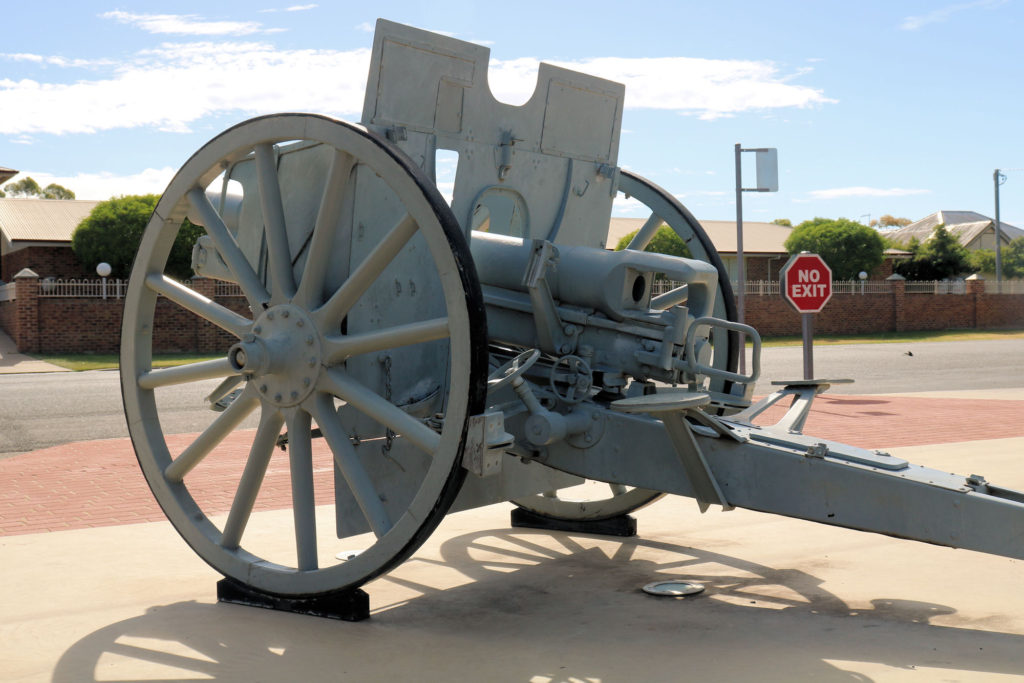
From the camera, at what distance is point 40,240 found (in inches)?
1320

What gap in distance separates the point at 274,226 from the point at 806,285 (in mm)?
7870

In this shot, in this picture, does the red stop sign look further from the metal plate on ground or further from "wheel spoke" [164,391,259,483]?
"wheel spoke" [164,391,259,483]

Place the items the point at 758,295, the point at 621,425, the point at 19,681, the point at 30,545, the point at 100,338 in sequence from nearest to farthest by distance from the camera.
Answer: the point at 19,681 < the point at 621,425 < the point at 30,545 < the point at 100,338 < the point at 758,295

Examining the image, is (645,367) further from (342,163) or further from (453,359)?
(342,163)

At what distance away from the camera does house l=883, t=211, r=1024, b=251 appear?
8069 centimetres

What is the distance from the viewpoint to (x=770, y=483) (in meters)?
4.02

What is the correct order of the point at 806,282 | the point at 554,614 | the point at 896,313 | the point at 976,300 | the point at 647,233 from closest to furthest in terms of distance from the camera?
the point at 554,614, the point at 647,233, the point at 806,282, the point at 896,313, the point at 976,300

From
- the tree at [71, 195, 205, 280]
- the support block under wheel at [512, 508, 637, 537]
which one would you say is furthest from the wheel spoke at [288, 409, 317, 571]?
the tree at [71, 195, 205, 280]

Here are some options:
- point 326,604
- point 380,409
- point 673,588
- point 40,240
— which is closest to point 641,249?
point 673,588

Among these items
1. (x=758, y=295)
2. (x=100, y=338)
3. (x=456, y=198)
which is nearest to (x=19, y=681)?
(x=456, y=198)

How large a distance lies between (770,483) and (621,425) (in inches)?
24.9

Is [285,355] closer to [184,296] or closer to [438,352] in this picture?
[438,352]

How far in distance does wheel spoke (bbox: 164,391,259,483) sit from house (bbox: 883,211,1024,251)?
74.9m

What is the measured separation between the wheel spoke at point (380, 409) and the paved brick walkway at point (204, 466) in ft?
9.21
